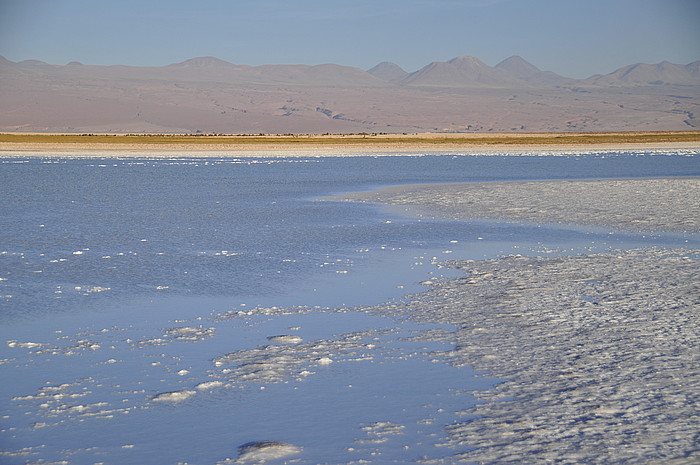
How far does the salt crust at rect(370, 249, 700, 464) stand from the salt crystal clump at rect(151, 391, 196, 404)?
1909 millimetres

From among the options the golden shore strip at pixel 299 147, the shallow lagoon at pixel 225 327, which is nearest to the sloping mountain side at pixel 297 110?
the golden shore strip at pixel 299 147

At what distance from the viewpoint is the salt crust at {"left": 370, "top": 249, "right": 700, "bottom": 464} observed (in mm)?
5000

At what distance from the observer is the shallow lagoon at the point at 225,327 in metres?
5.25

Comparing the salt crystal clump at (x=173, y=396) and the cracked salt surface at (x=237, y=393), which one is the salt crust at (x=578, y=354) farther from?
the salt crystal clump at (x=173, y=396)

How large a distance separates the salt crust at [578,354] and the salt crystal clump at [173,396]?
6.26ft

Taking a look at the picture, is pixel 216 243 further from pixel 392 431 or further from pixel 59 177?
pixel 59 177

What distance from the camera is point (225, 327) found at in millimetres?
7902

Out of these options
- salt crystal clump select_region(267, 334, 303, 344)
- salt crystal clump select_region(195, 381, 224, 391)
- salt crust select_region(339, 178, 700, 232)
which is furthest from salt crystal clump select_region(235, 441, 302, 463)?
salt crust select_region(339, 178, 700, 232)

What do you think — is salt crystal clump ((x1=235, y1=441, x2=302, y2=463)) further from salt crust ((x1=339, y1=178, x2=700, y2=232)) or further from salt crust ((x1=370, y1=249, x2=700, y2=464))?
salt crust ((x1=339, y1=178, x2=700, y2=232))

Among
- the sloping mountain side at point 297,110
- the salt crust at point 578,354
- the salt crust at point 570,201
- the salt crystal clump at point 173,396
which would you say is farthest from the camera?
the sloping mountain side at point 297,110

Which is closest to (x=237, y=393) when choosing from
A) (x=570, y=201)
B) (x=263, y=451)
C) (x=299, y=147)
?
(x=263, y=451)

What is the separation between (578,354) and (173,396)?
10.6 ft

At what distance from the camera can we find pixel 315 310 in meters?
8.60

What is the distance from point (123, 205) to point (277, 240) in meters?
7.03
